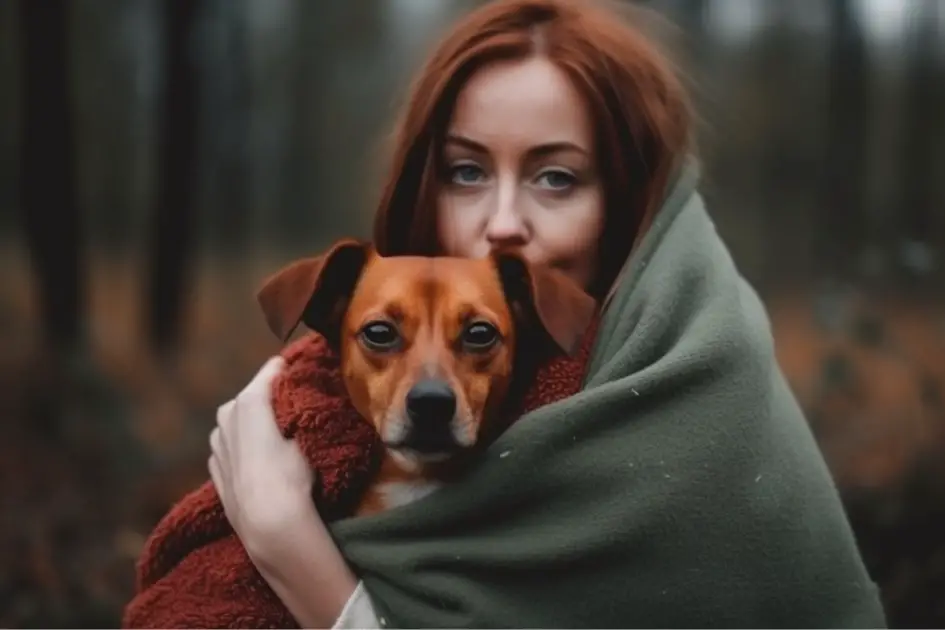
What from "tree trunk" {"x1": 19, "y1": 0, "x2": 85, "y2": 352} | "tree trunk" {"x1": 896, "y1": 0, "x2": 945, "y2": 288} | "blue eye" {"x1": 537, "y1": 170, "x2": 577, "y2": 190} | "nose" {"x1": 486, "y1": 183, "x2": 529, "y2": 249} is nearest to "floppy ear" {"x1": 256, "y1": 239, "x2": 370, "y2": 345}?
"nose" {"x1": 486, "y1": 183, "x2": 529, "y2": 249}

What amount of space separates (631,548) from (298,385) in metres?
0.57

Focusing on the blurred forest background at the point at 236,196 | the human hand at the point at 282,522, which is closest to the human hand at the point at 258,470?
the human hand at the point at 282,522

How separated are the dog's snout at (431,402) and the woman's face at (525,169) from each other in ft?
1.28

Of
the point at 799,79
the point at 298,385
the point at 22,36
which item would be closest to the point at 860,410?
the point at 799,79

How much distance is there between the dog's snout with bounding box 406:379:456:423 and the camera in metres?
1.65

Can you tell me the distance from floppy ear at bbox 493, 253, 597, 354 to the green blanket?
0.27ft

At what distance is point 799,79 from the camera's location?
16.5 ft

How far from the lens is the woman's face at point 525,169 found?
2.00 meters

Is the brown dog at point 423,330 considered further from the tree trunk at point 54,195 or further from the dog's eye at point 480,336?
the tree trunk at point 54,195

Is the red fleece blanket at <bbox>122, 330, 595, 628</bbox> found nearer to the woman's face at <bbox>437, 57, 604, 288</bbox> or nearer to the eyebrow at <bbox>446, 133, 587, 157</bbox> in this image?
the woman's face at <bbox>437, 57, 604, 288</bbox>

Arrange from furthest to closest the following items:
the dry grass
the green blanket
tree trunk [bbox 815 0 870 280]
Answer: tree trunk [bbox 815 0 870 280] < the dry grass < the green blanket

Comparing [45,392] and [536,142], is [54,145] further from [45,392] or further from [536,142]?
[536,142]

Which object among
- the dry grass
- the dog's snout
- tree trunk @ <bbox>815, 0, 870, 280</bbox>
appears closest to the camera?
the dog's snout

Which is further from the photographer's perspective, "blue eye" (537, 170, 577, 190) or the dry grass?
the dry grass
